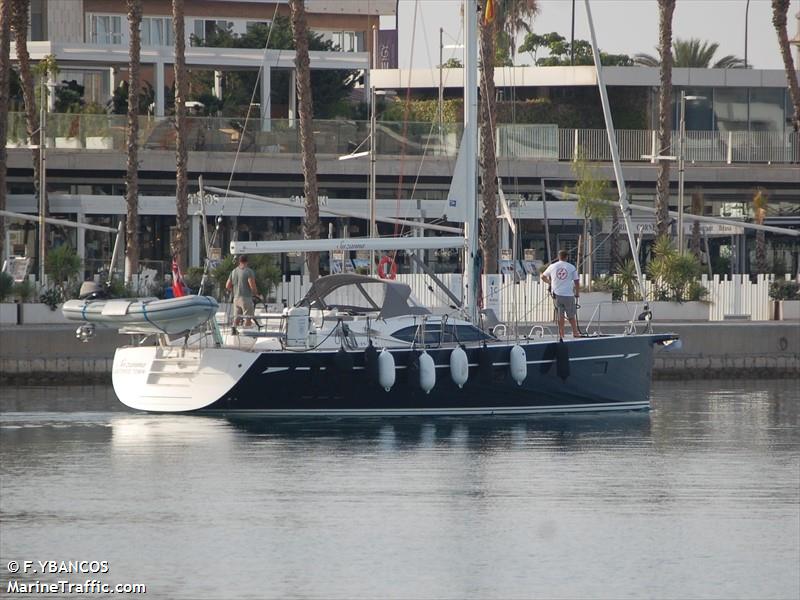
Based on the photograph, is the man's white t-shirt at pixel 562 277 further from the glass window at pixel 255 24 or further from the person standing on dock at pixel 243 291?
the glass window at pixel 255 24

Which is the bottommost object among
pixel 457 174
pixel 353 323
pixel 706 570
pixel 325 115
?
pixel 706 570

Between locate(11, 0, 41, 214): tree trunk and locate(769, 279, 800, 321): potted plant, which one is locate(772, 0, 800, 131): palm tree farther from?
locate(11, 0, 41, 214): tree trunk

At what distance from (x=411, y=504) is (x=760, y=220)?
1404 inches

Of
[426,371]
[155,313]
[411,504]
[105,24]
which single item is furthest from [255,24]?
[411,504]

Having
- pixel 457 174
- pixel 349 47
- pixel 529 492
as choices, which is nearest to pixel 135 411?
pixel 457 174

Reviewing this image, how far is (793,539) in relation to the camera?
55.9 ft

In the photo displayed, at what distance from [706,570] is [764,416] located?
37.9ft

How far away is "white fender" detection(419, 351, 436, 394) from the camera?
24812 millimetres

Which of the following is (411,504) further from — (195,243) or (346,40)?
(346,40)

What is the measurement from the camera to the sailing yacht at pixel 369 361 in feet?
81.0

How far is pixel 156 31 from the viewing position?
62.3 meters

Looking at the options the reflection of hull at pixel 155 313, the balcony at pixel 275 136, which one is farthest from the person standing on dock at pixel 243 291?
the balcony at pixel 275 136

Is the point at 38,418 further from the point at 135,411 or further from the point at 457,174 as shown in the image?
the point at 457,174

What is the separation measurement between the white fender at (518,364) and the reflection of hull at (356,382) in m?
0.11
